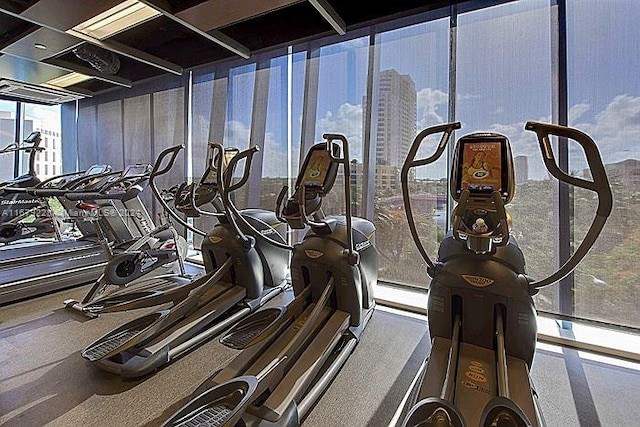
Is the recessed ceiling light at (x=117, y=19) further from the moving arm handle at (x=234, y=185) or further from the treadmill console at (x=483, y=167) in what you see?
the treadmill console at (x=483, y=167)

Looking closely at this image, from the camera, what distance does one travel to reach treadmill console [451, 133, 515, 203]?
1824mm

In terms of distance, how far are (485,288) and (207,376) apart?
5.76 ft

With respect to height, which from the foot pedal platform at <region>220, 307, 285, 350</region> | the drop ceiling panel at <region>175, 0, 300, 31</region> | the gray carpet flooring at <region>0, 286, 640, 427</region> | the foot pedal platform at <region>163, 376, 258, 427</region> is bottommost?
the gray carpet flooring at <region>0, 286, 640, 427</region>

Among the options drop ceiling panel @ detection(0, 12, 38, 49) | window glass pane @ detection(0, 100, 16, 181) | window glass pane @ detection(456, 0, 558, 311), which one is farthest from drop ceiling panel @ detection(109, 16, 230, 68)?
window glass pane @ detection(0, 100, 16, 181)

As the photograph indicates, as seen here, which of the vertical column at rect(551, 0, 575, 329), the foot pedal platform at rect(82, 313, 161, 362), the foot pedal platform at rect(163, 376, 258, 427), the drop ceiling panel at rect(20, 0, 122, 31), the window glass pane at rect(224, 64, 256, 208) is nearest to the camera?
the foot pedal platform at rect(163, 376, 258, 427)

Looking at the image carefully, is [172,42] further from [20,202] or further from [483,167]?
[483,167]

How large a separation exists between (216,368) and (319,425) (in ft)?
2.87

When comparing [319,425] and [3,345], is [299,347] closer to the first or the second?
[319,425]

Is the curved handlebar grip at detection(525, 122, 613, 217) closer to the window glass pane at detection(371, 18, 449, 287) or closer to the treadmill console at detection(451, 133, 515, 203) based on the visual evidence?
the treadmill console at detection(451, 133, 515, 203)

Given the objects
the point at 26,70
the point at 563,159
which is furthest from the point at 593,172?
the point at 26,70

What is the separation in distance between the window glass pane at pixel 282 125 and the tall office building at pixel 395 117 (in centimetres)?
108

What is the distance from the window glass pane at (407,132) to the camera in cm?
348

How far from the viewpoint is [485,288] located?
194 cm

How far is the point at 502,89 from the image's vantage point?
10.3ft
